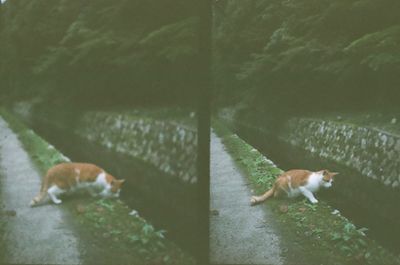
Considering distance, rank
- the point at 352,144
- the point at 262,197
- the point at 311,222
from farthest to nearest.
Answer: the point at 352,144
the point at 262,197
the point at 311,222

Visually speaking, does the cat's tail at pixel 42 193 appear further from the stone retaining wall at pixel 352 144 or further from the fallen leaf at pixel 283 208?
the stone retaining wall at pixel 352 144

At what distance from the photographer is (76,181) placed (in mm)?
5062

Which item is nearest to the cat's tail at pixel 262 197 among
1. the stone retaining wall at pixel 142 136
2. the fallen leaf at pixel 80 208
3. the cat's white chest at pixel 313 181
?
the cat's white chest at pixel 313 181

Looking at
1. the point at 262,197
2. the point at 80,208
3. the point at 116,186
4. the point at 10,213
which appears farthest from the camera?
the point at 262,197

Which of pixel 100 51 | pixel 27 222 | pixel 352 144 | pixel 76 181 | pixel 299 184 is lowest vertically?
pixel 27 222

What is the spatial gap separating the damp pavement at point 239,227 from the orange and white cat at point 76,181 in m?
0.88

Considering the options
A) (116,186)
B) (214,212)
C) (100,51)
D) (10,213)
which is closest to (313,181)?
(214,212)

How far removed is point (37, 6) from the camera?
5180 millimetres

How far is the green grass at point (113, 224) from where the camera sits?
500 centimetres

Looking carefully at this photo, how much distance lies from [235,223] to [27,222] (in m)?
1.76

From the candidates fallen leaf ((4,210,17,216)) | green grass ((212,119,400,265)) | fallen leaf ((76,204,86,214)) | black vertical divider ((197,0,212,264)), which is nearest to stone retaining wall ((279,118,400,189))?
green grass ((212,119,400,265))

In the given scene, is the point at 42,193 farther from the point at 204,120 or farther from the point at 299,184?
the point at 299,184

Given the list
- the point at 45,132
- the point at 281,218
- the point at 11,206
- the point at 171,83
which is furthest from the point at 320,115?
the point at 11,206

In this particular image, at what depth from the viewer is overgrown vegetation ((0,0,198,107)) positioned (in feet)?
17.2
